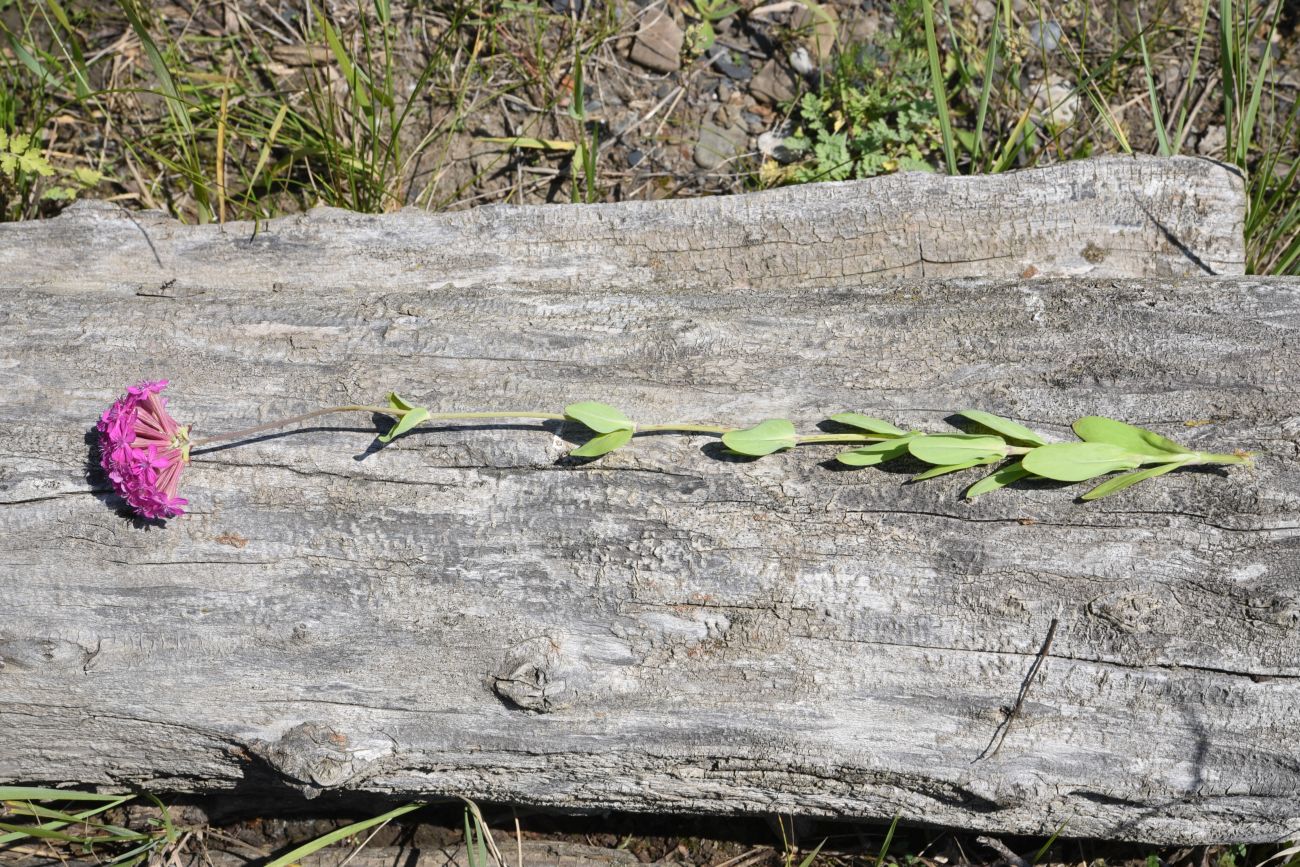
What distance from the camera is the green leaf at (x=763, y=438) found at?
1.73 m

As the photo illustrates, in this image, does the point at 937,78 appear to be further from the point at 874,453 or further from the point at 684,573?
the point at 684,573

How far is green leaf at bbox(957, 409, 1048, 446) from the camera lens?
1735 mm

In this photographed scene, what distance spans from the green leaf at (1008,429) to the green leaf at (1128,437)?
0.09 m

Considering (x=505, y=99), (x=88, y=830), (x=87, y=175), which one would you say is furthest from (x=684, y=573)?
(x=87, y=175)

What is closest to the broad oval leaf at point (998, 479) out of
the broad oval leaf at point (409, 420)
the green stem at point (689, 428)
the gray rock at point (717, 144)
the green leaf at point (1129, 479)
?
the green leaf at point (1129, 479)

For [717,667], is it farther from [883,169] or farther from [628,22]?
[628,22]

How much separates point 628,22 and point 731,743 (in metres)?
2.75

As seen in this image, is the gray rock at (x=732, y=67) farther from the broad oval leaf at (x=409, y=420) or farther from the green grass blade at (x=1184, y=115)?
the broad oval leaf at (x=409, y=420)

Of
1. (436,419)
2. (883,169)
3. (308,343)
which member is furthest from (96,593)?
(883,169)

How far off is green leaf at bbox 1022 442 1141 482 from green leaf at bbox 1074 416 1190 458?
2 cm

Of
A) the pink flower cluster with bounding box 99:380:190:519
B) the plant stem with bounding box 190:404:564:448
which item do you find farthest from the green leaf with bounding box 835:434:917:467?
the pink flower cluster with bounding box 99:380:190:519

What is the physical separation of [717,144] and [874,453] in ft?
6.60

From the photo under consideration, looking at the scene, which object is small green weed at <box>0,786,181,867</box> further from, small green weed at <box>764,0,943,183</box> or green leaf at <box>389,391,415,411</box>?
small green weed at <box>764,0,943,183</box>

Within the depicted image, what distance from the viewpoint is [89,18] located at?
3316 millimetres
